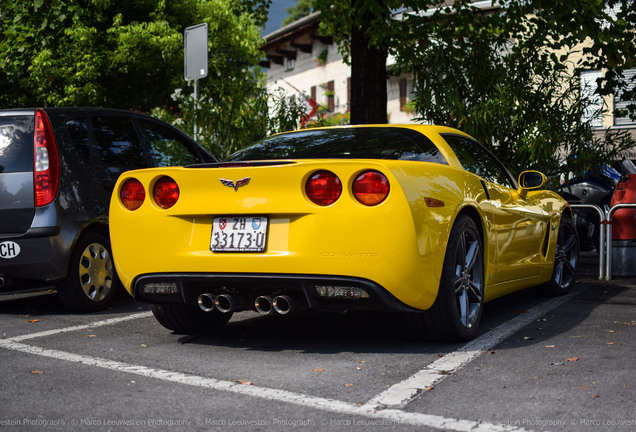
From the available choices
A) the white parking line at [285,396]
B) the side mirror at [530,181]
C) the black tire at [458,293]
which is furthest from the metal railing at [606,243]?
the white parking line at [285,396]

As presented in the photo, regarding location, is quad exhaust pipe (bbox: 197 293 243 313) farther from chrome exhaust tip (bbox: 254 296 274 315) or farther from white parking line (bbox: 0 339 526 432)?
white parking line (bbox: 0 339 526 432)

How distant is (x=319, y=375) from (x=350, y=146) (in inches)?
63.9

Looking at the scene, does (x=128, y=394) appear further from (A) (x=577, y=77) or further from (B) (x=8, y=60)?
(B) (x=8, y=60)

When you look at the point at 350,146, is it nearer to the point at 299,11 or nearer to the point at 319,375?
the point at 319,375

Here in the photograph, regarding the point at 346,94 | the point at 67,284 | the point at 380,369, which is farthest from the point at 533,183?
the point at 346,94

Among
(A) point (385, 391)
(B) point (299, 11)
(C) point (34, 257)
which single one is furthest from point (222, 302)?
(B) point (299, 11)

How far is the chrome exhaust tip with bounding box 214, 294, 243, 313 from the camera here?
480cm

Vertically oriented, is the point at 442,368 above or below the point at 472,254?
below

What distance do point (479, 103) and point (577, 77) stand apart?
4.50ft

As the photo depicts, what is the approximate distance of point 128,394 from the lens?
3.94 meters

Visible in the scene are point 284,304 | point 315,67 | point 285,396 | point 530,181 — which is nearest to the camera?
point 285,396

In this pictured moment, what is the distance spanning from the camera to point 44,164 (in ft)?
21.3

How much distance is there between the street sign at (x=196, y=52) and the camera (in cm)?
1127

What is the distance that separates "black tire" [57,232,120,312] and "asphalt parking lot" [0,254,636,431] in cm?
31
